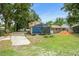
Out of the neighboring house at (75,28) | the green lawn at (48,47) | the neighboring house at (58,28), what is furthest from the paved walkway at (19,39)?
the neighboring house at (75,28)

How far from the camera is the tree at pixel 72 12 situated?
8.03 feet

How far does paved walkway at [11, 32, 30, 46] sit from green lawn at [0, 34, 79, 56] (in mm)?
44

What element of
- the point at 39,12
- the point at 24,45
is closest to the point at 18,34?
the point at 24,45

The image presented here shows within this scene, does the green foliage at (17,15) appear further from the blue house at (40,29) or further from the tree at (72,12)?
the tree at (72,12)

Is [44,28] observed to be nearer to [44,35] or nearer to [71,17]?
[44,35]

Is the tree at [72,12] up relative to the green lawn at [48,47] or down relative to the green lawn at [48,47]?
up

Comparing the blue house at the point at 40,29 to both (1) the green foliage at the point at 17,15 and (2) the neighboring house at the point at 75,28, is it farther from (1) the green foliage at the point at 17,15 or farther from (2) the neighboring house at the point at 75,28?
(2) the neighboring house at the point at 75,28

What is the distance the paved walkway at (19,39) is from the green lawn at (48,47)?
1.7 inches

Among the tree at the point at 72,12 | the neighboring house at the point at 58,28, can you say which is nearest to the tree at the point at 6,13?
the neighboring house at the point at 58,28

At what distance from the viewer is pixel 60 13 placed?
8.04 ft

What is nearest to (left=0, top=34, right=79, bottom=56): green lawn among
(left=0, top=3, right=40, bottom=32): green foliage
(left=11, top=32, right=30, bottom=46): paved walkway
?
(left=11, top=32, right=30, bottom=46): paved walkway

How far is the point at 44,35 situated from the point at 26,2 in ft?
1.17

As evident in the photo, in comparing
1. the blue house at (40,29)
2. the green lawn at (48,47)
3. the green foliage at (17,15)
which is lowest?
the green lawn at (48,47)

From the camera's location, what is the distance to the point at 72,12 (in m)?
2.49
